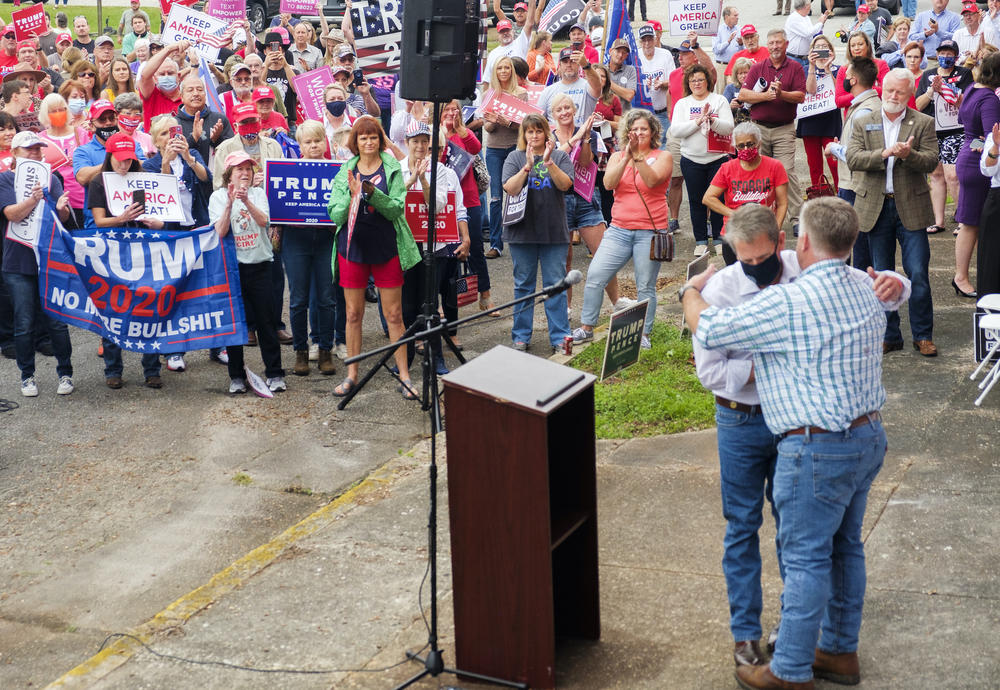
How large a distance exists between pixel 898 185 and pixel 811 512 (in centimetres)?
513

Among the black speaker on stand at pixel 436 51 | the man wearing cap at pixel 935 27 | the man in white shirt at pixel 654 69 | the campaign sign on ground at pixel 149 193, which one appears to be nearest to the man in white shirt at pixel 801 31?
the man wearing cap at pixel 935 27

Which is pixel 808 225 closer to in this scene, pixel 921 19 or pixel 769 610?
pixel 769 610

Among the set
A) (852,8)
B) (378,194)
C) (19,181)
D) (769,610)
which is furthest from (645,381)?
(852,8)

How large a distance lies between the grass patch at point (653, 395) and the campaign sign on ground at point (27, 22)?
35.9 feet

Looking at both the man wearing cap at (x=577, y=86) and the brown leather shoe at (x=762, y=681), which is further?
the man wearing cap at (x=577, y=86)

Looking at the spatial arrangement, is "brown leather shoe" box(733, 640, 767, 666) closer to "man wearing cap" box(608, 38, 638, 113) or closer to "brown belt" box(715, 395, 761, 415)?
"brown belt" box(715, 395, 761, 415)

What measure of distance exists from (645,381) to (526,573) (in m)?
4.50

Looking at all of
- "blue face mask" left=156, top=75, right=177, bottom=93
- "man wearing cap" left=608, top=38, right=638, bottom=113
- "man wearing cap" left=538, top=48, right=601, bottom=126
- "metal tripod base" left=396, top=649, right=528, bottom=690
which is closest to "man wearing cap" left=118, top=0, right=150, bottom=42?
"blue face mask" left=156, top=75, right=177, bottom=93

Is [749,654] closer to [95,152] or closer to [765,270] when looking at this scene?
[765,270]

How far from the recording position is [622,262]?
32.0 feet

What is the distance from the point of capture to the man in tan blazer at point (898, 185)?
8.70 meters

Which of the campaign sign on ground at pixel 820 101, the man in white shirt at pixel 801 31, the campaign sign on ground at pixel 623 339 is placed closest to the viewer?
the campaign sign on ground at pixel 623 339

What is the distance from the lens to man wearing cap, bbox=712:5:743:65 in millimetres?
18536

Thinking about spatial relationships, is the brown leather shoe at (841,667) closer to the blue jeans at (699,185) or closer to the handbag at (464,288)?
the handbag at (464,288)
